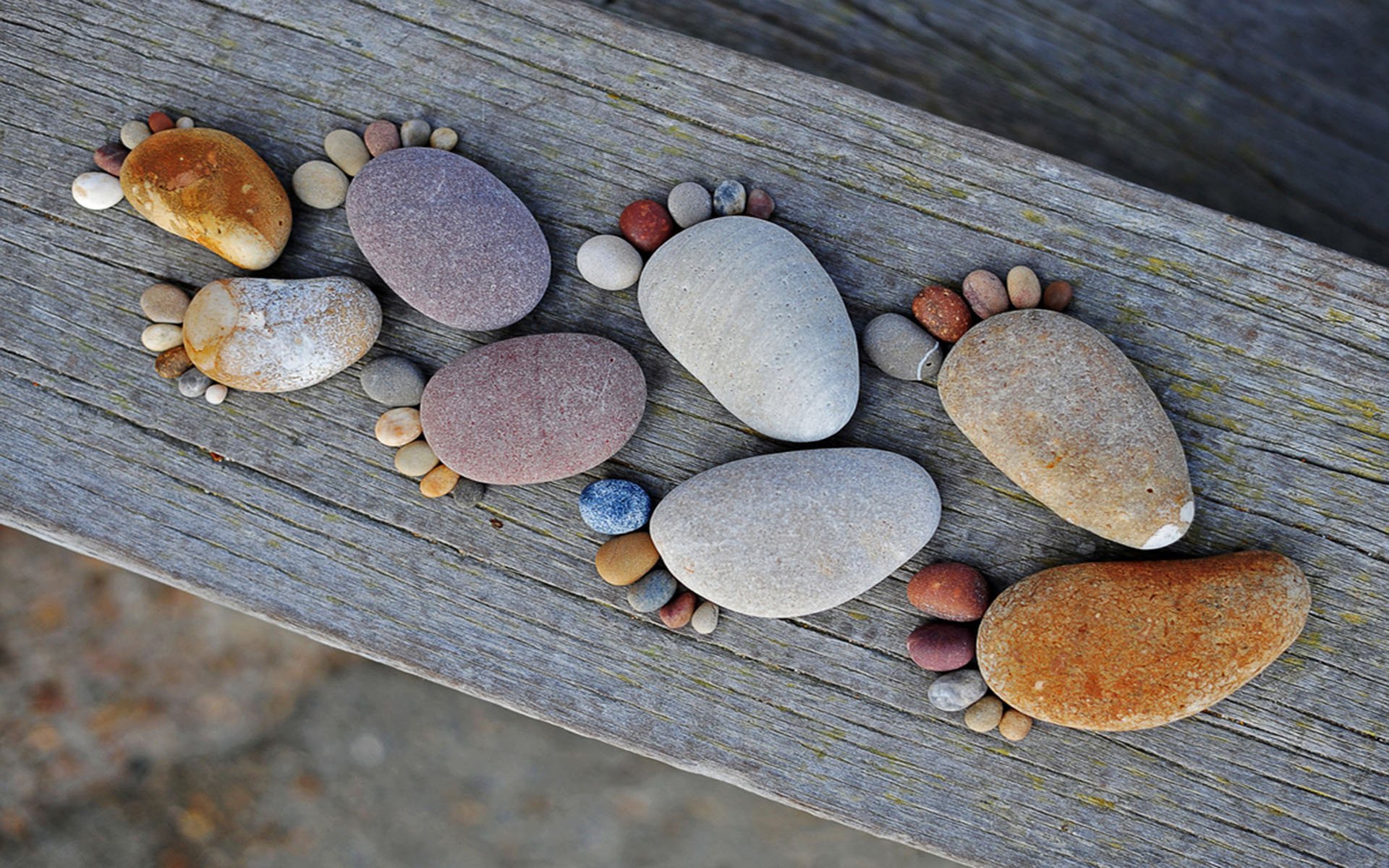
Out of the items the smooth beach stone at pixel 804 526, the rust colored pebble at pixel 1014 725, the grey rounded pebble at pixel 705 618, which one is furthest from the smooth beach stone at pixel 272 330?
the rust colored pebble at pixel 1014 725

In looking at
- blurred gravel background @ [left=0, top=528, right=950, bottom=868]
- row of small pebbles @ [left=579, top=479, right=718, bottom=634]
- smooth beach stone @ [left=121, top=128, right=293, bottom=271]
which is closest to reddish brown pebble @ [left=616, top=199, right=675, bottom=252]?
row of small pebbles @ [left=579, top=479, right=718, bottom=634]

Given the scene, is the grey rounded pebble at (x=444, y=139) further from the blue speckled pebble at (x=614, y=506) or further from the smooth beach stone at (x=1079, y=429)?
the smooth beach stone at (x=1079, y=429)

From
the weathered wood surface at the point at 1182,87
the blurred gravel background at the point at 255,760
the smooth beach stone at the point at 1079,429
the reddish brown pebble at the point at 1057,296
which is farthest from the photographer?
the blurred gravel background at the point at 255,760

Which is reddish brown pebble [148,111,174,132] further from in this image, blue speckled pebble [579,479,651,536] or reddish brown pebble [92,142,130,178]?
blue speckled pebble [579,479,651,536]

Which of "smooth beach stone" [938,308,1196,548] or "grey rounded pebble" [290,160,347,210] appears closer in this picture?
"smooth beach stone" [938,308,1196,548]

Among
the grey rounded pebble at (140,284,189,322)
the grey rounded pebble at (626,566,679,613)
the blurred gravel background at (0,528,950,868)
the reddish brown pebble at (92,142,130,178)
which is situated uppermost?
the reddish brown pebble at (92,142,130,178)

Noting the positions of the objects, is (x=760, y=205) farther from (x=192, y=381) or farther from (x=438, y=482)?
(x=192, y=381)
